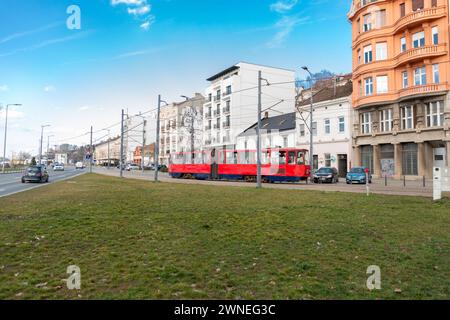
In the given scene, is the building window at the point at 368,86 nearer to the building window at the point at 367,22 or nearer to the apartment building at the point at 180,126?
the building window at the point at 367,22

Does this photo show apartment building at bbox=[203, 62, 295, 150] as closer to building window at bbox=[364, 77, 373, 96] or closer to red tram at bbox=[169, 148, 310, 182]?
red tram at bbox=[169, 148, 310, 182]

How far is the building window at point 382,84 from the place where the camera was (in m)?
35.8

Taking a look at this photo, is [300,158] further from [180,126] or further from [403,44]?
[180,126]

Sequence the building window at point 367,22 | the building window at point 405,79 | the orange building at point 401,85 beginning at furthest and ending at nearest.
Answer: the building window at point 367,22 < the building window at point 405,79 < the orange building at point 401,85

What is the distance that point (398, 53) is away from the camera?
115 feet

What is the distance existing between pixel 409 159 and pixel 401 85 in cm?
808

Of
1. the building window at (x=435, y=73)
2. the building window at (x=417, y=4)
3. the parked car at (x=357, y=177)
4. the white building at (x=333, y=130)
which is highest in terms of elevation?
the building window at (x=417, y=4)

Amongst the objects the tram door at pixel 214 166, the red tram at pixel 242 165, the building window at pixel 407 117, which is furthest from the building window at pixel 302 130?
the tram door at pixel 214 166

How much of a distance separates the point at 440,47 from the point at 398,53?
457 cm

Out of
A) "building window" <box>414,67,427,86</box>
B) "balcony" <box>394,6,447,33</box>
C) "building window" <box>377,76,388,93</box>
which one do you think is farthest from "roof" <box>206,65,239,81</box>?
"building window" <box>414,67,427,86</box>

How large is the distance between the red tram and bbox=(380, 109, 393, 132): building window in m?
11.0

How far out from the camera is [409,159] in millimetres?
33625

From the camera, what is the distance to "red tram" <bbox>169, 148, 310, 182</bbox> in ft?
100
